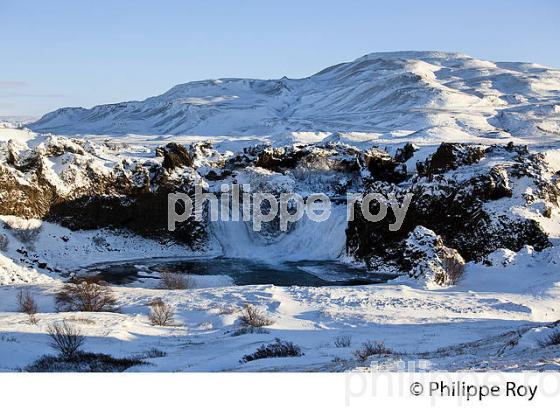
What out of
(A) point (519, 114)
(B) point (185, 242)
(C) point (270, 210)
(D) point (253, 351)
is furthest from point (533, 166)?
(A) point (519, 114)

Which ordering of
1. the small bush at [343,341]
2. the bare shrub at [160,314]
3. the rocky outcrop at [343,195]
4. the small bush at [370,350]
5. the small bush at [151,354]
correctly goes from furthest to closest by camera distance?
1. the rocky outcrop at [343,195]
2. the bare shrub at [160,314]
3. the small bush at [343,341]
4. the small bush at [151,354]
5. the small bush at [370,350]

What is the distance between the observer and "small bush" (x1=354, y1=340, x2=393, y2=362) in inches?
573

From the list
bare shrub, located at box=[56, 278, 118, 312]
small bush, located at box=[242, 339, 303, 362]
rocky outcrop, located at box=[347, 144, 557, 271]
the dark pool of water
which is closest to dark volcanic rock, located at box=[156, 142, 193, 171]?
the dark pool of water

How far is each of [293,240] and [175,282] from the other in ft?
40.7

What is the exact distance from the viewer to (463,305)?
24.3 metres

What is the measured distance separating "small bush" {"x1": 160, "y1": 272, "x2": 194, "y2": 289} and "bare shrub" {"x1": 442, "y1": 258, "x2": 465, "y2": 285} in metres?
12.1

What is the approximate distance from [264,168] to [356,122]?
86472 mm

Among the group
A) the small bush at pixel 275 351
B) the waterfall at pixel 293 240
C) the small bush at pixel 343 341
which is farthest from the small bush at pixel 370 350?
the waterfall at pixel 293 240

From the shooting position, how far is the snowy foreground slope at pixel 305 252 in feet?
53.5

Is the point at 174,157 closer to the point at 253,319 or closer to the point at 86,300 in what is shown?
the point at 86,300

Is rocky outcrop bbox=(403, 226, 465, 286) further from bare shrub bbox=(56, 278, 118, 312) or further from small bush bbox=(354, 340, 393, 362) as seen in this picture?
bare shrub bbox=(56, 278, 118, 312)

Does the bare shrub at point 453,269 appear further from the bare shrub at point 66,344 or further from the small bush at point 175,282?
the bare shrub at point 66,344

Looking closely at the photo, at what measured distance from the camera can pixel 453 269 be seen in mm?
29781

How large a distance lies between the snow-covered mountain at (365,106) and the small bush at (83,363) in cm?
8408
